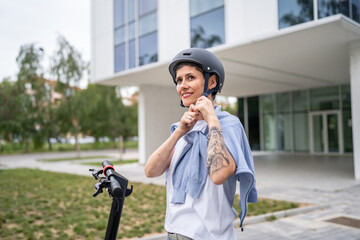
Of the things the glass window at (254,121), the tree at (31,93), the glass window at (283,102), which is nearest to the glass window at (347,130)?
the glass window at (283,102)

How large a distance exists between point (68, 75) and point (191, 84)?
2779 cm

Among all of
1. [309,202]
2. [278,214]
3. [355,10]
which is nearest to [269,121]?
[355,10]

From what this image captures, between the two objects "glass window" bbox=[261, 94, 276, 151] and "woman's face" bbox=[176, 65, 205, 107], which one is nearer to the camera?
"woman's face" bbox=[176, 65, 205, 107]

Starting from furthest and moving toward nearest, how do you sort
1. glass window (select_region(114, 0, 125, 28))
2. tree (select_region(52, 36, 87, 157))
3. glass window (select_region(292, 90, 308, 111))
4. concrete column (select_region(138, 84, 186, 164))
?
tree (select_region(52, 36, 87, 157)), glass window (select_region(292, 90, 308, 111)), concrete column (select_region(138, 84, 186, 164)), glass window (select_region(114, 0, 125, 28))

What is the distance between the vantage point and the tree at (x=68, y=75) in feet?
87.0

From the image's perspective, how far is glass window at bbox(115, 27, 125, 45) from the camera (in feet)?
51.6

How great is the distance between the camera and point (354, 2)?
9.14 metres

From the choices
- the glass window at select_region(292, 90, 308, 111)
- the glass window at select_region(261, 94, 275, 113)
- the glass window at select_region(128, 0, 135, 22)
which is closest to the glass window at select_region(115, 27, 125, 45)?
the glass window at select_region(128, 0, 135, 22)

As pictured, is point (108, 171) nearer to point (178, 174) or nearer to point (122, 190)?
point (122, 190)

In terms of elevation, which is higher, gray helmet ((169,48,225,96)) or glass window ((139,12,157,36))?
glass window ((139,12,157,36))

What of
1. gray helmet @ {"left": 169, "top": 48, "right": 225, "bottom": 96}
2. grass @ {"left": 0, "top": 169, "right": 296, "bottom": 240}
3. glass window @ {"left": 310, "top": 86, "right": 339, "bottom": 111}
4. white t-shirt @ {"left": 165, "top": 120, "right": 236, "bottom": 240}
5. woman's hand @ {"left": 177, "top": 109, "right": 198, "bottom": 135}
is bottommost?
grass @ {"left": 0, "top": 169, "right": 296, "bottom": 240}

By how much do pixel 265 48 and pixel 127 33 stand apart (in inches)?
300

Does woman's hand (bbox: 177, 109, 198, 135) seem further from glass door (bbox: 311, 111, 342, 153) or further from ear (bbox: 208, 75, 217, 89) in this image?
glass door (bbox: 311, 111, 342, 153)

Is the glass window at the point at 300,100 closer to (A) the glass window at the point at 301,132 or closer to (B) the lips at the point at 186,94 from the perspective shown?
(A) the glass window at the point at 301,132
